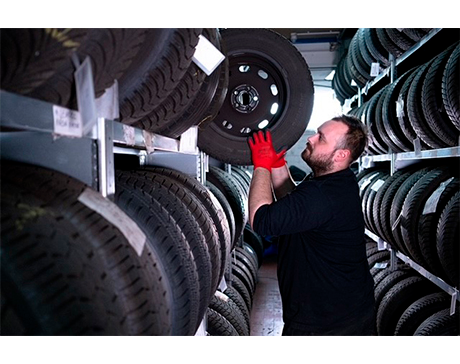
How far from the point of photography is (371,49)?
15.5ft

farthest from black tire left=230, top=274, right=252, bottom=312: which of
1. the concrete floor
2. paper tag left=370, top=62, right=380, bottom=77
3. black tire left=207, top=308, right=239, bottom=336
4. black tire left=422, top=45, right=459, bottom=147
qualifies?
paper tag left=370, top=62, right=380, bottom=77

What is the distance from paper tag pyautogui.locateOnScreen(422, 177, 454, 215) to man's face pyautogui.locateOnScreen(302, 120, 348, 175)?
838 millimetres

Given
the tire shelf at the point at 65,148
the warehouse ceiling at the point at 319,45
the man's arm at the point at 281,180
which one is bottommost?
the tire shelf at the point at 65,148

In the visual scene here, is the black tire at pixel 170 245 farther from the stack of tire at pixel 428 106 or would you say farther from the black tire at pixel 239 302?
the black tire at pixel 239 302

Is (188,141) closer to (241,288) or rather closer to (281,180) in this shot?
(281,180)

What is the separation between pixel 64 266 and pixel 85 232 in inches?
3.5

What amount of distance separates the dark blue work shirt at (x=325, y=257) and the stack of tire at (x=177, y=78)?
0.66m

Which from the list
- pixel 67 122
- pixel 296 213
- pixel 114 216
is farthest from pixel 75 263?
pixel 296 213

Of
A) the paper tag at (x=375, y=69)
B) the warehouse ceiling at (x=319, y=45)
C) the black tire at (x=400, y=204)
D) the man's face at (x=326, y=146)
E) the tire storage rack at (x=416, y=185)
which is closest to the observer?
the man's face at (x=326, y=146)

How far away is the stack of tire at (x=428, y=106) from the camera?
2.40 meters

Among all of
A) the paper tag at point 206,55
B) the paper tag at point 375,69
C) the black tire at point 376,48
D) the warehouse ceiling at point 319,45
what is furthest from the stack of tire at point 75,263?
the warehouse ceiling at point 319,45
